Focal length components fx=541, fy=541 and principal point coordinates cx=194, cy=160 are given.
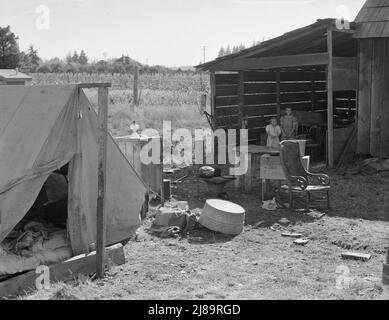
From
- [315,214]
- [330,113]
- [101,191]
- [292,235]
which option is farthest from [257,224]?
[330,113]

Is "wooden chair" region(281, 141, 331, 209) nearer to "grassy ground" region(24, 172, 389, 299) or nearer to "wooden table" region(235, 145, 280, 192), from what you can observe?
"grassy ground" region(24, 172, 389, 299)

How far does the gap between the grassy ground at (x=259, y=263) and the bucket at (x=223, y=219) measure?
13 centimetres

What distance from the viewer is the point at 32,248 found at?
6.30m

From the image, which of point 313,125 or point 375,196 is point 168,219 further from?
point 313,125

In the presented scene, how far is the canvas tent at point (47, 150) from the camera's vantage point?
620 centimetres

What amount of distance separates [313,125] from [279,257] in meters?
9.54

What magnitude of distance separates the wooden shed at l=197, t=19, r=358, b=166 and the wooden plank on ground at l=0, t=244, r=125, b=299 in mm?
7028

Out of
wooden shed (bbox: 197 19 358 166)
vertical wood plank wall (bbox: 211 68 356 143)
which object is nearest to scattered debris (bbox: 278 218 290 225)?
wooden shed (bbox: 197 19 358 166)

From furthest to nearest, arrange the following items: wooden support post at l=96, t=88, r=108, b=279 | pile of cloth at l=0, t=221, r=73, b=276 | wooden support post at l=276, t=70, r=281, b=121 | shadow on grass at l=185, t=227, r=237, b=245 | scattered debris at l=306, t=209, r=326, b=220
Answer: wooden support post at l=276, t=70, r=281, b=121
scattered debris at l=306, t=209, r=326, b=220
shadow on grass at l=185, t=227, r=237, b=245
wooden support post at l=96, t=88, r=108, b=279
pile of cloth at l=0, t=221, r=73, b=276

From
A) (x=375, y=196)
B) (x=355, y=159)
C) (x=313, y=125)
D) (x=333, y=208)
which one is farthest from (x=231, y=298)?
(x=313, y=125)

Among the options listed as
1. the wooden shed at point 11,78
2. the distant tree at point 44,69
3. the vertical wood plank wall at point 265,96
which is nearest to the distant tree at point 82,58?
the distant tree at point 44,69

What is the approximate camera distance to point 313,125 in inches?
632

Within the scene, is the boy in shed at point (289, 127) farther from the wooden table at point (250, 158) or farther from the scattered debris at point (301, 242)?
the scattered debris at point (301, 242)

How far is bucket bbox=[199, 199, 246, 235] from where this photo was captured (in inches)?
321
